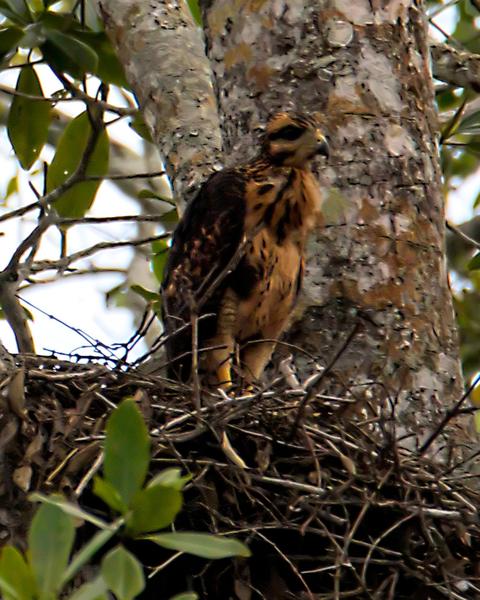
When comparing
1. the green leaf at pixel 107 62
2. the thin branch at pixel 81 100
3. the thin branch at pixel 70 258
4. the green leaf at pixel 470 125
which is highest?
the green leaf at pixel 107 62

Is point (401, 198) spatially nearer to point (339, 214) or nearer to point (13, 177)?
point (339, 214)

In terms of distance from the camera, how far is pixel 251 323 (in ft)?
14.3

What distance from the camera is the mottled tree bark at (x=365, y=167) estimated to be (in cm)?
398

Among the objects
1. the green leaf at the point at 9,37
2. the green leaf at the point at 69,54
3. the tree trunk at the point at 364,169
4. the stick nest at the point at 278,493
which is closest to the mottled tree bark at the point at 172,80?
the tree trunk at the point at 364,169

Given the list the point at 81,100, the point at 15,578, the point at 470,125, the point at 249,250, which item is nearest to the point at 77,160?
the point at 81,100

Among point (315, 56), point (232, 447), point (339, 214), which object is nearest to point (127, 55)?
point (315, 56)

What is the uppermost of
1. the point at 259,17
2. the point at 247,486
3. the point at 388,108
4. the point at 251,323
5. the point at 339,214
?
the point at 259,17

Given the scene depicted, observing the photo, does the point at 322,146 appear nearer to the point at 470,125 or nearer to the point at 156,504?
the point at 470,125

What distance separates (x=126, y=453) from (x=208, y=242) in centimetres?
192

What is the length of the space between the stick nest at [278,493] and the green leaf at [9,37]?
1.50 meters

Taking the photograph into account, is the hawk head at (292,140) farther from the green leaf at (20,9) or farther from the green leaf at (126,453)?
the green leaf at (126,453)

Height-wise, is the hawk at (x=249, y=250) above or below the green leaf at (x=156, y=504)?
above

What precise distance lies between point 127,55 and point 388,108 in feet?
4.21

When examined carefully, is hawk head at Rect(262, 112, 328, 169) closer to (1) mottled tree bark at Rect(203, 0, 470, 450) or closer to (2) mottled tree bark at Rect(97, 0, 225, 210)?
(1) mottled tree bark at Rect(203, 0, 470, 450)
